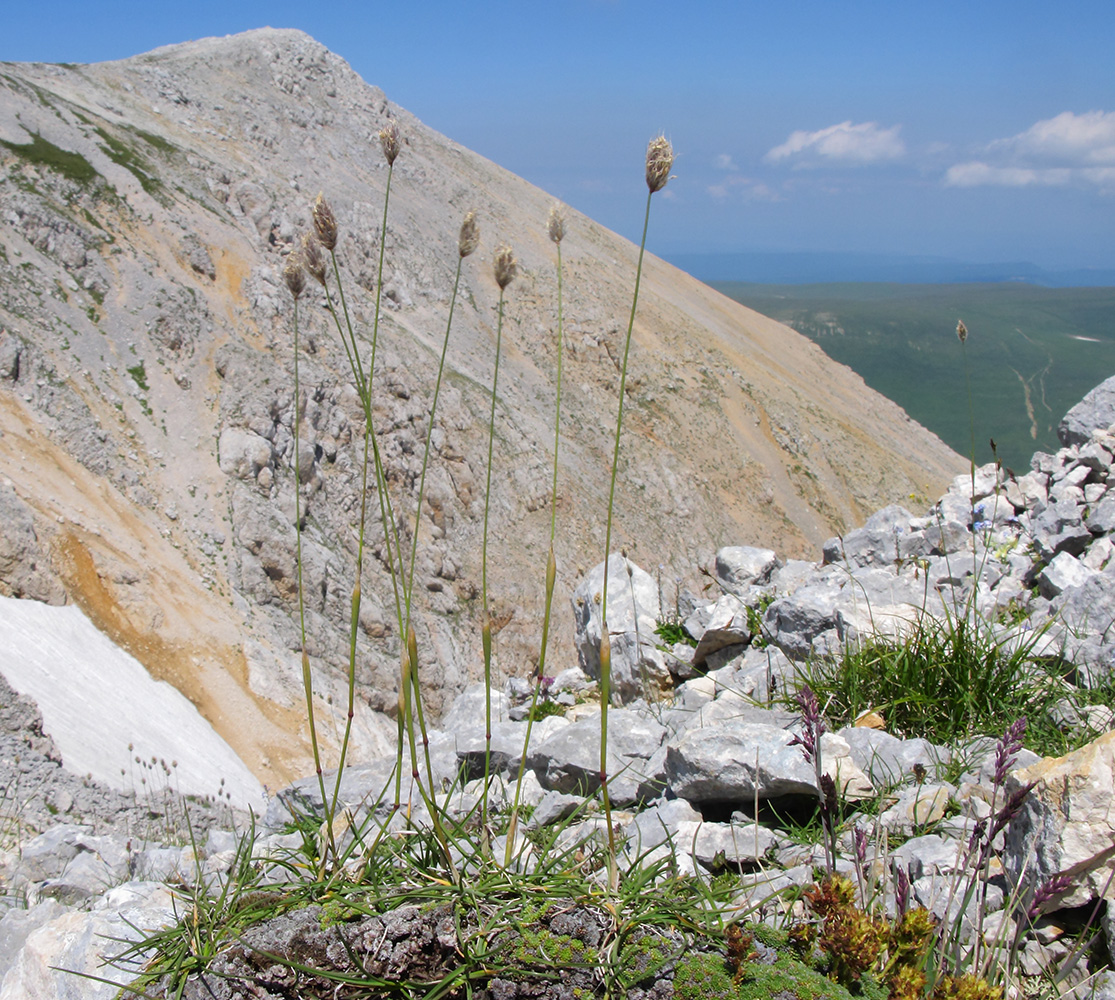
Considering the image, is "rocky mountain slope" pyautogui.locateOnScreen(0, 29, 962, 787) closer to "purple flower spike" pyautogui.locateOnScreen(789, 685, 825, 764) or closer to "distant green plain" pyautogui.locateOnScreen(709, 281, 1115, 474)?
"purple flower spike" pyautogui.locateOnScreen(789, 685, 825, 764)

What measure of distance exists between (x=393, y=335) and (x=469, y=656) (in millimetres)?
12807

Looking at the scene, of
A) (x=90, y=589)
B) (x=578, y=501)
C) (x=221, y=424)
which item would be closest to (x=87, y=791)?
(x=90, y=589)

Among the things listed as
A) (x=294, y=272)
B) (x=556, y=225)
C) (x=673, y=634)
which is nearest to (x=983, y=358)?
(x=673, y=634)

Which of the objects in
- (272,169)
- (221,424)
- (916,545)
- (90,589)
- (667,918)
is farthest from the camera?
(272,169)

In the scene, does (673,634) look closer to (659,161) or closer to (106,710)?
(659,161)

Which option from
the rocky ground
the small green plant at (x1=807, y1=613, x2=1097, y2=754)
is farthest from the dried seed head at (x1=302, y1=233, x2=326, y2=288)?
the small green plant at (x1=807, y1=613, x2=1097, y2=754)

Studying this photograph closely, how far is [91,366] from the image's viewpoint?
1830 cm

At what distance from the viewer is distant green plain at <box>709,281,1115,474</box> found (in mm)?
95562

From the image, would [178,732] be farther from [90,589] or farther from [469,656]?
[469,656]

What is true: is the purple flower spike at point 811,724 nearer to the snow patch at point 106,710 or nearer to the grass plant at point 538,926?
the grass plant at point 538,926

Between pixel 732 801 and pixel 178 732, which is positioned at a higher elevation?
pixel 732 801

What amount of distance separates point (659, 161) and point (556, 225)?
19.9 inches

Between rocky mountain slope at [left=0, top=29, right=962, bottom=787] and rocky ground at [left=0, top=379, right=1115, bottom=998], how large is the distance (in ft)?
21.5

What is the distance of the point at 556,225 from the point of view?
2.65 meters
